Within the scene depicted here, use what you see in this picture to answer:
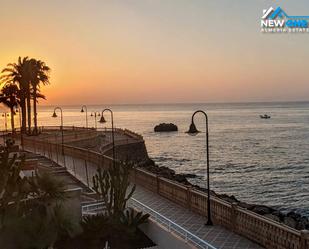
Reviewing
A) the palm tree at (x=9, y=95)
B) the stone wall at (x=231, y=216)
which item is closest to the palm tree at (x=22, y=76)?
the palm tree at (x=9, y=95)

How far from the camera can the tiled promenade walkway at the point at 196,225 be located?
521 inches

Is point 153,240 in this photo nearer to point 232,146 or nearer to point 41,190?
point 41,190

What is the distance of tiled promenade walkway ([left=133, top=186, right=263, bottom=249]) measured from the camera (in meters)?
13.2

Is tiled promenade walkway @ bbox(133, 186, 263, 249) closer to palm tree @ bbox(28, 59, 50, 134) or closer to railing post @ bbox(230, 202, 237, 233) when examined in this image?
railing post @ bbox(230, 202, 237, 233)

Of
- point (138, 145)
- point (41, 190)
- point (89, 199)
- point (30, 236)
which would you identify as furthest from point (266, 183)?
point (30, 236)

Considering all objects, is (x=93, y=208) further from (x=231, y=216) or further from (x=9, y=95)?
(x=9, y=95)

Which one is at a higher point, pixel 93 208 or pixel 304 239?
pixel 304 239

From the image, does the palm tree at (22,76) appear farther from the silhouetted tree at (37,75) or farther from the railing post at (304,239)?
the railing post at (304,239)

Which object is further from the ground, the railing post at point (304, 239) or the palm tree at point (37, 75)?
the palm tree at point (37, 75)

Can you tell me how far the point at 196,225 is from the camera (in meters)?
15.3

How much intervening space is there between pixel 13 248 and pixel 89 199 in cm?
890

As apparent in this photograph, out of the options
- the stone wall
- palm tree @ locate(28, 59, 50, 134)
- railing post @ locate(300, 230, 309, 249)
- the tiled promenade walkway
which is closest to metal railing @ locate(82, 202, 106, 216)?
the tiled promenade walkway

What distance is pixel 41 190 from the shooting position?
13.5 m

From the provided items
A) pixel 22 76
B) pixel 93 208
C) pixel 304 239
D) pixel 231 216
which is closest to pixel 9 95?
pixel 22 76
